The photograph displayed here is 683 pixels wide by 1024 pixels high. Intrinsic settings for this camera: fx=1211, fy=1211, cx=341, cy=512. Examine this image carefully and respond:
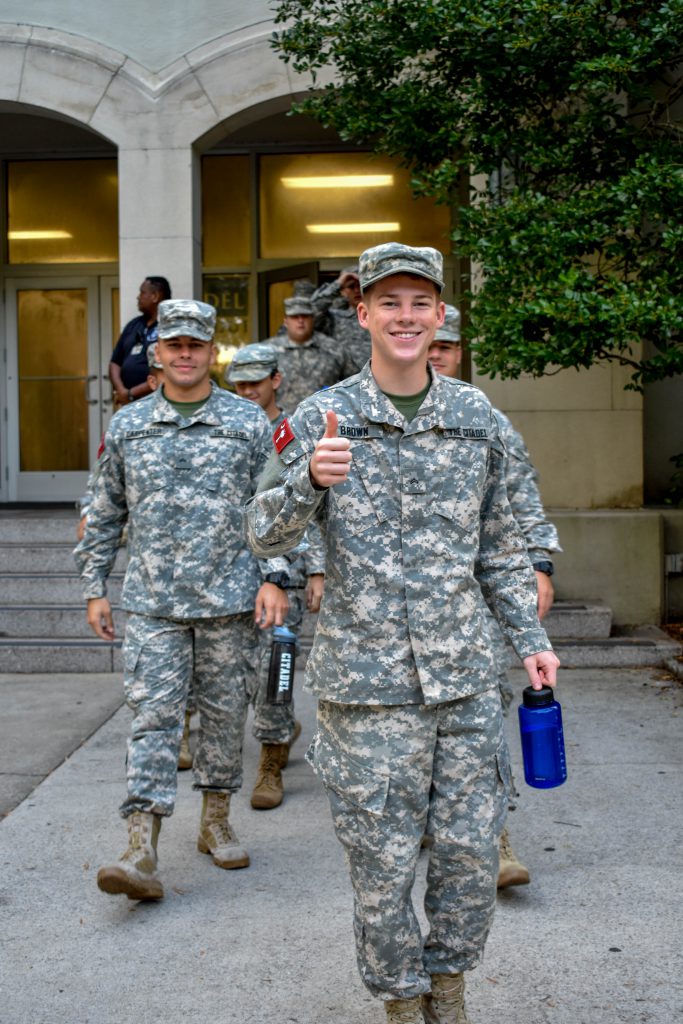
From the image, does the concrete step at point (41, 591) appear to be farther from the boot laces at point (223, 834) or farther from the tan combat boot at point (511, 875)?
the tan combat boot at point (511, 875)

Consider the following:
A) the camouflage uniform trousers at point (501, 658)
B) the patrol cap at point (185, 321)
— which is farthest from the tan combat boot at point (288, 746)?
the patrol cap at point (185, 321)

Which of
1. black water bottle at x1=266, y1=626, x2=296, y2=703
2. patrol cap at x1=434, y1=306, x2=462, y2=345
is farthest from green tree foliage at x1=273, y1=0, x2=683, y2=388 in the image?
black water bottle at x1=266, y1=626, x2=296, y2=703

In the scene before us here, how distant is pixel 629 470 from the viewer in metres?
9.25

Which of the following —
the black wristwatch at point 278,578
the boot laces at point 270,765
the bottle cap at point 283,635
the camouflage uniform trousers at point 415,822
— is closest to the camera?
the camouflage uniform trousers at point 415,822

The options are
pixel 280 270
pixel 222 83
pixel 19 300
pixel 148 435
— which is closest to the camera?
pixel 148 435

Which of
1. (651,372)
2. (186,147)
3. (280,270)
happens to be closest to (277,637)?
(651,372)

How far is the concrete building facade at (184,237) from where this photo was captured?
924cm

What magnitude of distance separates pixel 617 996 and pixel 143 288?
267 inches

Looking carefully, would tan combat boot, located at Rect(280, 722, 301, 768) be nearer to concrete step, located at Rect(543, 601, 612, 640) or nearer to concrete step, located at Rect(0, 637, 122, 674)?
concrete step, located at Rect(0, 637, 122, 674)

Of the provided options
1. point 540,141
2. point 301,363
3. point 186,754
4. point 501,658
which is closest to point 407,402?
point 501,658

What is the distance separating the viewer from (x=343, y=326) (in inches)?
361

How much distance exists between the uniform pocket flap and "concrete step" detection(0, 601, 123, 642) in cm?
561

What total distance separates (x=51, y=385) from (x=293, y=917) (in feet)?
32.8

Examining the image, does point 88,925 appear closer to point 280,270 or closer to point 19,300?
point 280,270
